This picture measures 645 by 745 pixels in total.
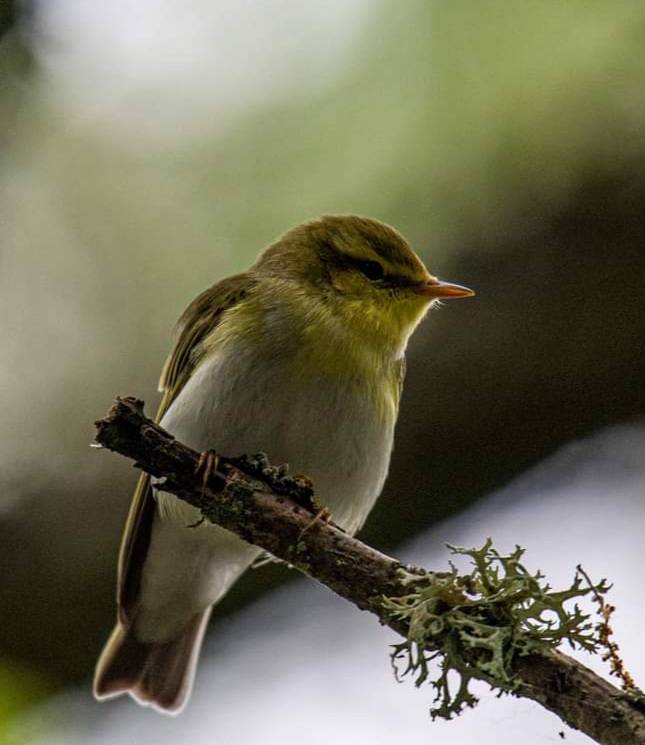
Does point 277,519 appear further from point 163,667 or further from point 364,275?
point 163,667

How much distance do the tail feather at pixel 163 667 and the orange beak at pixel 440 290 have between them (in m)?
1.57

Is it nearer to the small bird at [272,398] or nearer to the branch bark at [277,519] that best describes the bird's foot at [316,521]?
the branch bark at [277,519]

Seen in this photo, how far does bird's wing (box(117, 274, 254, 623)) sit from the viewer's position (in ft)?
11.3

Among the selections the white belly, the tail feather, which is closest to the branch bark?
the white belly

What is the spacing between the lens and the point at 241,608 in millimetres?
4133

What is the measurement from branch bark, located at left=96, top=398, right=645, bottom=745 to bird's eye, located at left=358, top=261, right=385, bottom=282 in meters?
1.30

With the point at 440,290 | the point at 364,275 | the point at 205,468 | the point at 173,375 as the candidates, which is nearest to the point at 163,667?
the point at 173,375

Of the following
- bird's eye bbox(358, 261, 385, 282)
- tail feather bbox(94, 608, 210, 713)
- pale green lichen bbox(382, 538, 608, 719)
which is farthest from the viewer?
tail feather bbox(94, 608, 210, 713)

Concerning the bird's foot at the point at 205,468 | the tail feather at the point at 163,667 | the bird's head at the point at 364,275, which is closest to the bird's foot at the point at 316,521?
the bird's foot at the point at 205,468

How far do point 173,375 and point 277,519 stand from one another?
137 cm

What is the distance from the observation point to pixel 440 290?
140 inches

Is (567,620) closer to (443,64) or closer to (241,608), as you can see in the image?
(241,608)

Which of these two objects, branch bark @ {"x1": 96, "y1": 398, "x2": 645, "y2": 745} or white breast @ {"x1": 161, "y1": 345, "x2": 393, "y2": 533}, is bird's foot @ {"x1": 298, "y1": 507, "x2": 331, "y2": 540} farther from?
white breast @ {"x1": 161, "y1": 345, "x2": 393, "y2": 533}

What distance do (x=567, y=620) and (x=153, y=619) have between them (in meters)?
2.42
